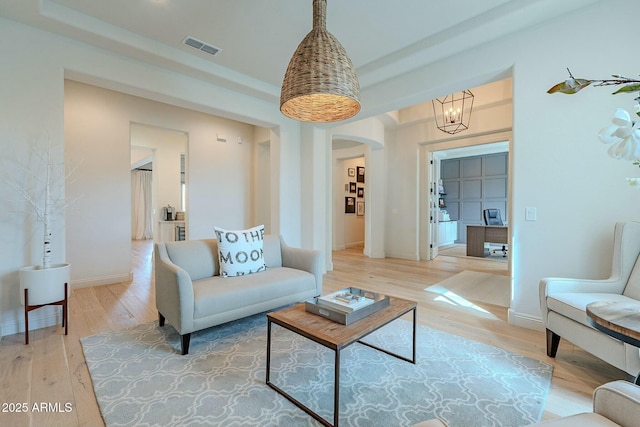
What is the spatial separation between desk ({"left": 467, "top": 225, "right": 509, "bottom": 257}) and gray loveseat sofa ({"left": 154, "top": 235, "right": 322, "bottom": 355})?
511 centimetres

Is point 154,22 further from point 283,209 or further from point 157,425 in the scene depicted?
point 157,425

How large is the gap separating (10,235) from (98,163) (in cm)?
180

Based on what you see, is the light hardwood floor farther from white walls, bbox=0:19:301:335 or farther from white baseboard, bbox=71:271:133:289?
white walls, bbox=0:19:301:335

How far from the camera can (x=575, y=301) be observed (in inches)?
75.7

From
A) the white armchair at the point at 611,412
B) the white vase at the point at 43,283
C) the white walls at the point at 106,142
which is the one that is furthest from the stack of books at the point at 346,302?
the white walls at the point at 106,142

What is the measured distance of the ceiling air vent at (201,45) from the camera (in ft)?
9.64

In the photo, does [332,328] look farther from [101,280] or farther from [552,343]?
[101,280]

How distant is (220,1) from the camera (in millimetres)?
2396

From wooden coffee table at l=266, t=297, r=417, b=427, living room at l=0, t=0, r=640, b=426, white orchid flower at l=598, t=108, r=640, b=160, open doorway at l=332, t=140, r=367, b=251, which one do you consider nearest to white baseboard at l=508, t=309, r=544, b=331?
living room at l=0, t=0, r=640, b=426

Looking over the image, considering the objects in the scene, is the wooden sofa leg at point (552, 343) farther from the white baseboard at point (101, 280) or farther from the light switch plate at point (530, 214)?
the white baseboard at point (101, 280)

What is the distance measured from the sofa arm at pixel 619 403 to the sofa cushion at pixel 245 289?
2.10m

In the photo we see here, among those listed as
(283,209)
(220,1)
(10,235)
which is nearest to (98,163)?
(10,235)

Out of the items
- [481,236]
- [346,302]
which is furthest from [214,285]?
[481,236]

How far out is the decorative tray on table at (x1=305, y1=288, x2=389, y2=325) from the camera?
→ 5.56 feet
